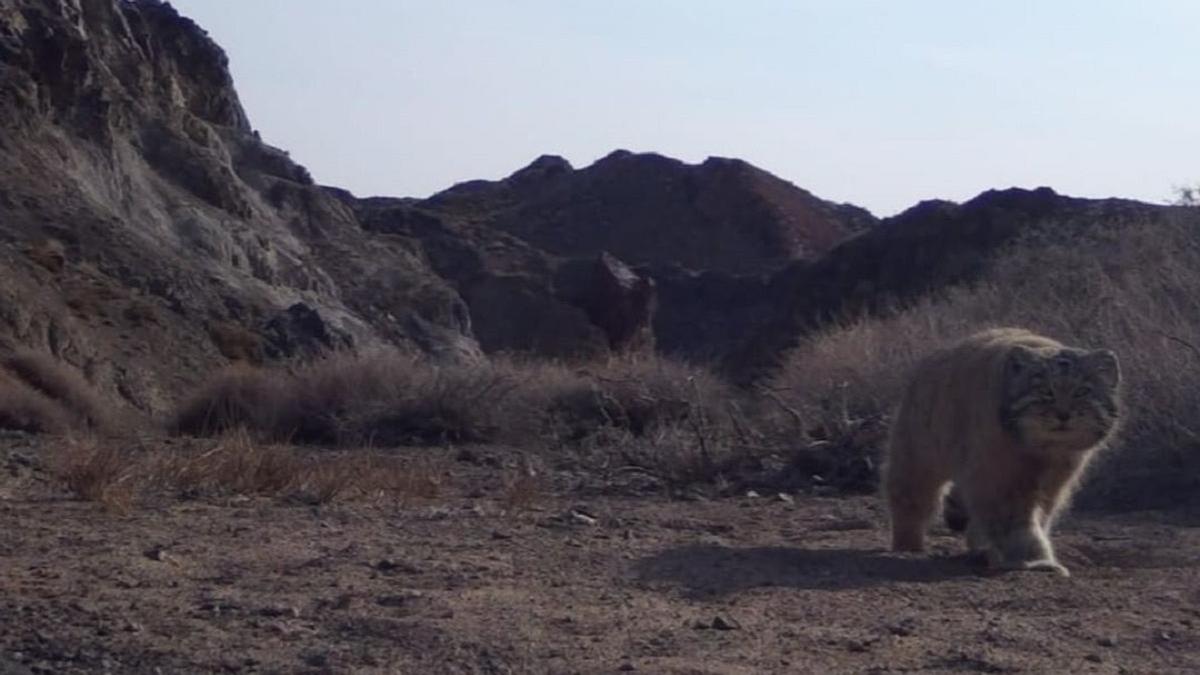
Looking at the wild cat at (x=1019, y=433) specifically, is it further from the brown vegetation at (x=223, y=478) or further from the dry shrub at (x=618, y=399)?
the dry shrub at (x=618, y=399)

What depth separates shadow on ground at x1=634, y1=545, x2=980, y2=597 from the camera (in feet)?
32.9

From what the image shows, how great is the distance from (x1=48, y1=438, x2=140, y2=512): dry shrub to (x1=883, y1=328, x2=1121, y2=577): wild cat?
475 cm

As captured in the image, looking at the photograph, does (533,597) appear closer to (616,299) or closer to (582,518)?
(582,518)

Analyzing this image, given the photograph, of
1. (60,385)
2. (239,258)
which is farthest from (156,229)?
(60,385)

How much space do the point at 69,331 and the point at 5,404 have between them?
26.4 ft

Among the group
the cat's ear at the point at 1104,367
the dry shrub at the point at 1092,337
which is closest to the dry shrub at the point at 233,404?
the dry shrub at the point at 1092,337

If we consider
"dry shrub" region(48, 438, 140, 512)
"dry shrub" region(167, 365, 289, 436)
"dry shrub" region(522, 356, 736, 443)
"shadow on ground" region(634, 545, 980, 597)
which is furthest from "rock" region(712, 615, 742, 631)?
"dry shrub" region(167, 365, 289, 436)

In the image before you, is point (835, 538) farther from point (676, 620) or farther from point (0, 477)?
point (0, 477)

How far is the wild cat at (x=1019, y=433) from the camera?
10.5m

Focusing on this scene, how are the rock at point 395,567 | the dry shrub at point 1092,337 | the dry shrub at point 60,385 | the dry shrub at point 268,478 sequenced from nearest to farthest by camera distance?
1. the rock at point 395,567
2. the dry shrub at point 268,478
3. the dry shrub at point 1092,337
4. the dry shrub at point 60,385

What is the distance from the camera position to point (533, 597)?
926 centimetres

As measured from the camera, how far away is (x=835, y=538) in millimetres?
12578

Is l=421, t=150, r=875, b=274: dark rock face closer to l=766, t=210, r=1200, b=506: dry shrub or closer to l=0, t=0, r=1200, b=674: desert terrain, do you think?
l=0, t=0, r=1200, b=674: desert terrain

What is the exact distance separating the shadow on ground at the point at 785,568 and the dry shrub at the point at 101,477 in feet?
11.0
